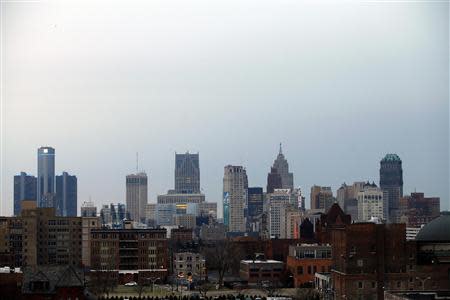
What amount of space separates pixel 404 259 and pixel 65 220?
44252 millimetres

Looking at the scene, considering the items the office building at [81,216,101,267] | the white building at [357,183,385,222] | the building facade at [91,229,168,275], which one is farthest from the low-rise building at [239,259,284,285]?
the white building at [357,183,385,222]

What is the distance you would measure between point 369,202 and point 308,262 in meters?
113

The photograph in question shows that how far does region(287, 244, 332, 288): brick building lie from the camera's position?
7219 centimetres

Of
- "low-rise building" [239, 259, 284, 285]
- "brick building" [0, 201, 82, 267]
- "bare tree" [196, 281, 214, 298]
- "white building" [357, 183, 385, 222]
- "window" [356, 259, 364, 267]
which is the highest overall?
"white building" [357, 183, 385, 222]

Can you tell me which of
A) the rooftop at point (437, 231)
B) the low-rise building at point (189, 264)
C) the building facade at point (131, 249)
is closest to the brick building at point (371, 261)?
the rooftop at point (437, 231)

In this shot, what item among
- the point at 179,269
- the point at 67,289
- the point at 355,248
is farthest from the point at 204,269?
the point at 67,289

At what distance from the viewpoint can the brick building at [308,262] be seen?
2842 inches

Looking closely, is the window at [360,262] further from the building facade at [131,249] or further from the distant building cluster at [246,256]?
the building facade at [131,249]

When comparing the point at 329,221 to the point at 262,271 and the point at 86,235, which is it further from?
the point at 86,235

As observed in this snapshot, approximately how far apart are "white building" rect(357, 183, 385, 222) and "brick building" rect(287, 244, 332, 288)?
4138 inches

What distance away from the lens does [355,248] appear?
5353 centimetres

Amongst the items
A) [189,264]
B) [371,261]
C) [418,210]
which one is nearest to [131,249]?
[189,264]

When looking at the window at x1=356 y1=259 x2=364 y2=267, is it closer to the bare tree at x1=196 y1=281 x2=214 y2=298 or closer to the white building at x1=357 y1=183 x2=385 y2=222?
the bare tree at x1=196 y1=281 x2=214 y2=298

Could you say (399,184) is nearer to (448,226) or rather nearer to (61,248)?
(61,248)
